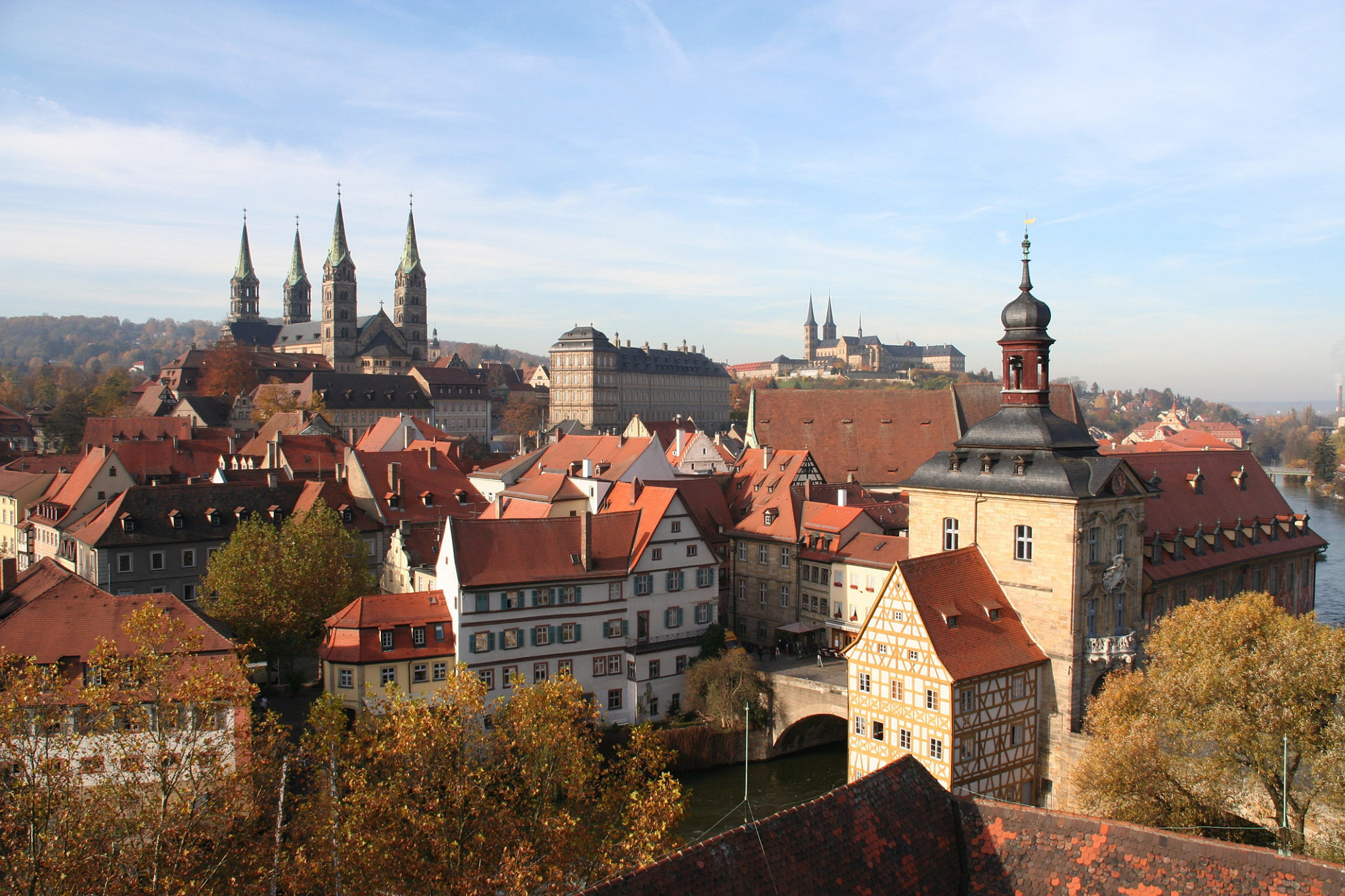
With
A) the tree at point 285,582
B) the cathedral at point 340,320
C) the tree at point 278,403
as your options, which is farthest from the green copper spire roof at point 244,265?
the tree at point 285,582

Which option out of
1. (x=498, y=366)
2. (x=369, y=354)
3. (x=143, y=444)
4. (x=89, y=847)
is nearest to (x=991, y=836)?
(x=89, y=847)

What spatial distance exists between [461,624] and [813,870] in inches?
873

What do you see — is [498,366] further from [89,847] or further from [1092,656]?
[89,847]

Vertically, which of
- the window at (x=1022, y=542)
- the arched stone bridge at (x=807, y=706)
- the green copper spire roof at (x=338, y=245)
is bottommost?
the arched stone bridge at (x=807, y=706)

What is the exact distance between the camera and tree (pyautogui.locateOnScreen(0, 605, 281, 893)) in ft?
44.5

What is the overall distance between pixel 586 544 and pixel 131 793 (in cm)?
2093

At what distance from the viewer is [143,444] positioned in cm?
5884

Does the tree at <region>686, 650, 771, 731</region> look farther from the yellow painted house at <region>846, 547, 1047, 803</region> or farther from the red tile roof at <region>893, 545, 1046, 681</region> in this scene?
the red tile roof at <region>893, 545, 1046, 681</region>

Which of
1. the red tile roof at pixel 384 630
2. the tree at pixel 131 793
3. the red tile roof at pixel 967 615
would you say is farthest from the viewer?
the red tile roof at pixel 384 630

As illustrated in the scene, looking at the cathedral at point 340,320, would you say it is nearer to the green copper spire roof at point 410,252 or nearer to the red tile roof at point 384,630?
the green copper spire roof at point 410,252

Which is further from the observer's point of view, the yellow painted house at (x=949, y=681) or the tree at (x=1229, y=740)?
the yellow painted house at (x=949, y=681)

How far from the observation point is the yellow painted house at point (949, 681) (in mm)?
26844

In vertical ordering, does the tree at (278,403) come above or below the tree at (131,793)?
above

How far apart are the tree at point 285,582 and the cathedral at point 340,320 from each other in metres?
91.4
